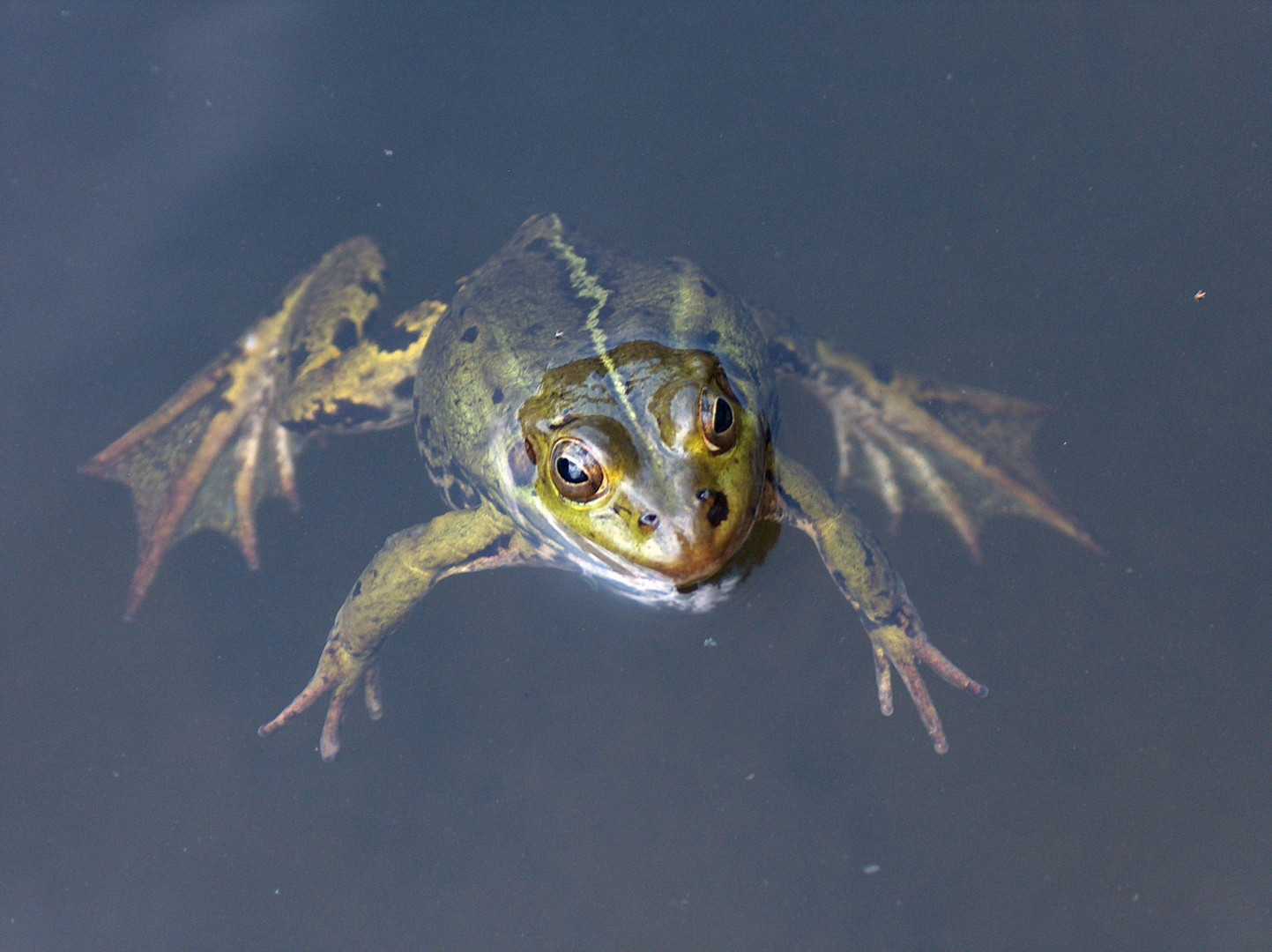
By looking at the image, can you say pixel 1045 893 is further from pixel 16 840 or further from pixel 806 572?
pixel 16 840

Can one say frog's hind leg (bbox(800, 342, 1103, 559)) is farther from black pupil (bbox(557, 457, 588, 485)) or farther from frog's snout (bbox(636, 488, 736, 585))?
black pupil (bbox(557, 457, 588, 485))

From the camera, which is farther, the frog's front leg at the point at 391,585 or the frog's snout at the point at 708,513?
the frog's front leg at the point at 391,585

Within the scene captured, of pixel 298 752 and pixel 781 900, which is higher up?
pixel 298 752

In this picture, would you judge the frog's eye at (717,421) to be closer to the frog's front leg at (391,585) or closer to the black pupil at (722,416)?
the black pupil at (722,416)

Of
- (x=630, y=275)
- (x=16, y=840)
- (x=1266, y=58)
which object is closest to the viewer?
(x=630, y=275)

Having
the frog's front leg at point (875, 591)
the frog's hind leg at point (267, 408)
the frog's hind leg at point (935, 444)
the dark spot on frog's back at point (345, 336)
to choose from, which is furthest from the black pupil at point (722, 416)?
the dark spot on frog's back at point (345, 336)

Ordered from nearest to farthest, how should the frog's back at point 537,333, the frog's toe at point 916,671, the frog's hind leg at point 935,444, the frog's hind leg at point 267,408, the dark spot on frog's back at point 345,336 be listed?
the frog's back at point 537,333
the frog's toe at point 916,671
the frog's hind leg at point 935,444
the frog's hind leg at point 267,408
the dark spot on frog's back at point 345,336

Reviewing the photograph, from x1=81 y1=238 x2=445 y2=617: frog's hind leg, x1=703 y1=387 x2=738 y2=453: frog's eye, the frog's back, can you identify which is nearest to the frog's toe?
the frog's back

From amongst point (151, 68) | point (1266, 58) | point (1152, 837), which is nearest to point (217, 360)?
point (151, 68)
